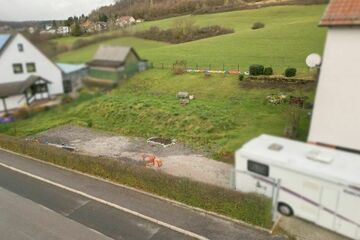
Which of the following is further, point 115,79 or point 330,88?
point 330,88

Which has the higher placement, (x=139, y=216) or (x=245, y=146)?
(x=245, y=146)

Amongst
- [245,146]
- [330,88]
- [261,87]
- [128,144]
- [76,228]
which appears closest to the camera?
[330,88]

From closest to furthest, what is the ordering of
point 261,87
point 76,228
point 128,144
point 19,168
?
point 76,228 < point 261,87 < point 19,168 < point 128,144

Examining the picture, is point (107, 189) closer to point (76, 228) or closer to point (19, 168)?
point (76, 228)

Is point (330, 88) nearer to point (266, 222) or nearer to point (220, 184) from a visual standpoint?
point (266, 222)

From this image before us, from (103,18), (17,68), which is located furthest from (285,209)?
(17,68)

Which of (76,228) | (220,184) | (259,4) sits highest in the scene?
(259,4)

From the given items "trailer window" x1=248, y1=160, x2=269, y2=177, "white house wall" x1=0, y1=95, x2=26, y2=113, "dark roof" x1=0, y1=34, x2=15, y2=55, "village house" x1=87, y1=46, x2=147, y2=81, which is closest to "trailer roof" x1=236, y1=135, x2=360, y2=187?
"trailer window" x1=248, y1=160, x2=269, y2=177

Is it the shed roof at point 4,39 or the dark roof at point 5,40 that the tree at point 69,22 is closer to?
the dark roof at point 5,40

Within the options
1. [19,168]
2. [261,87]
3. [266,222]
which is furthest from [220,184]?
[19,168]
